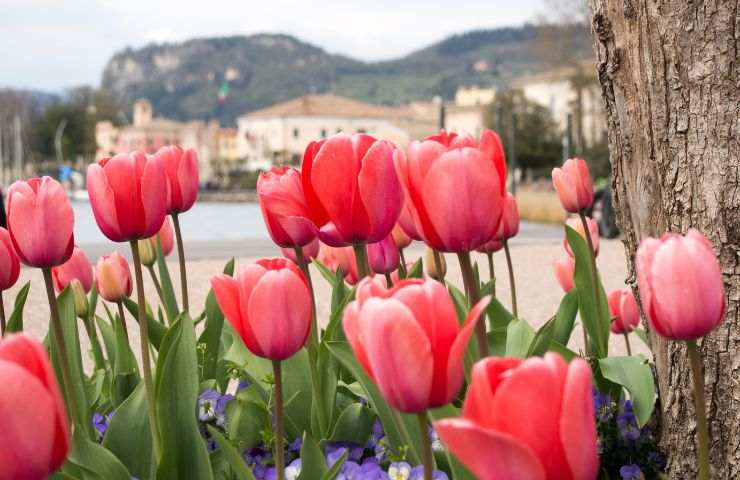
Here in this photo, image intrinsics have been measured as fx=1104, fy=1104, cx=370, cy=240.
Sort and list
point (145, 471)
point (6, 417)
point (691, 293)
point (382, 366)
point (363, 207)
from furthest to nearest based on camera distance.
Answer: point (145, 471), point (363, 207), point (691, 293), point (382, 366), point (6, 417)

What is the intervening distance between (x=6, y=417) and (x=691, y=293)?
0.70m

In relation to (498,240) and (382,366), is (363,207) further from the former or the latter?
(498,240)

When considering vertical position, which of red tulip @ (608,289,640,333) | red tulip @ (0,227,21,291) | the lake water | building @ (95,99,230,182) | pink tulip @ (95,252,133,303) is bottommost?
building @ (95,99,230,182)

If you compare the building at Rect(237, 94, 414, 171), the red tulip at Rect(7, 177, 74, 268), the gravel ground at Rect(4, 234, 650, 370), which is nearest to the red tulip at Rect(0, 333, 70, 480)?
the red tulip at Rect(7, 177, 74, 268)

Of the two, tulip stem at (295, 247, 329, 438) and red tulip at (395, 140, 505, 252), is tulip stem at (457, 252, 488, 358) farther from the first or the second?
tulip stem at (295, 247, 329, 438)

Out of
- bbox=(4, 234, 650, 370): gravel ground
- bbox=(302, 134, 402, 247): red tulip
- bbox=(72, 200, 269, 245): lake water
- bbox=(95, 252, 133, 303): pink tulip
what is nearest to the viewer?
bbox=(302, 134, 402, 247): red tulip

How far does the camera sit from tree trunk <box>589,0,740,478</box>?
2211mm

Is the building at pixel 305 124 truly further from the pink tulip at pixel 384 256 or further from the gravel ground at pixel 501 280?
the pink tulip at pixel 384 256

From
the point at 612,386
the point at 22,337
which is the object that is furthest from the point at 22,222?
the point at 612,386

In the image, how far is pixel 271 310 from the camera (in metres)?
1.41

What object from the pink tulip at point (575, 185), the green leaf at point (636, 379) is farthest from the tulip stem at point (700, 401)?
the pink tulip at point (575, 185)

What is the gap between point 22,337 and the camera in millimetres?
992

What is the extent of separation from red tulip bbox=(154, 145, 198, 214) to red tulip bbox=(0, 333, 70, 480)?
52.4 inches

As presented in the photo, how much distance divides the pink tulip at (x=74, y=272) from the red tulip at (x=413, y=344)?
1.93m
